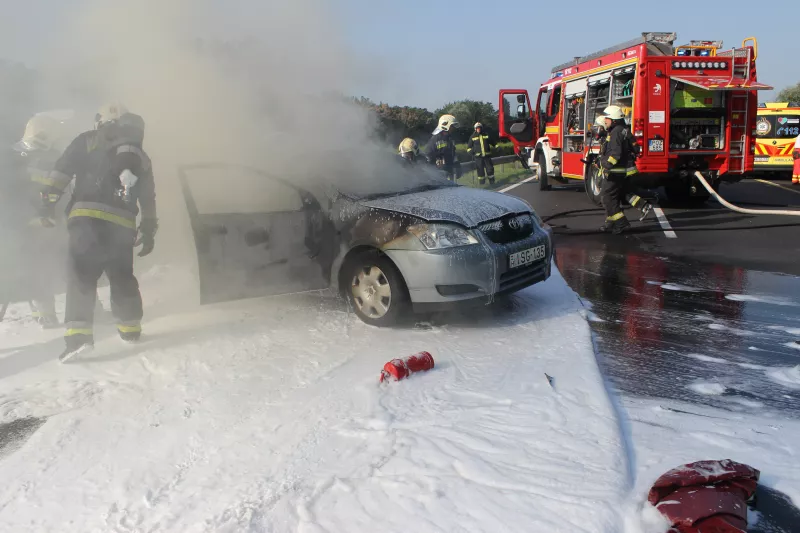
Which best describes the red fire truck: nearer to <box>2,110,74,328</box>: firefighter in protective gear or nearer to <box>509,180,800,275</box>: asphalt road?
<box>509,180,800,275</box>: asphalt road

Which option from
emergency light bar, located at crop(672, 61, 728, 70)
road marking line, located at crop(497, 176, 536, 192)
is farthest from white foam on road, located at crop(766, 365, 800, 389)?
road marking line, located at crop(497, 176, 536, 192)

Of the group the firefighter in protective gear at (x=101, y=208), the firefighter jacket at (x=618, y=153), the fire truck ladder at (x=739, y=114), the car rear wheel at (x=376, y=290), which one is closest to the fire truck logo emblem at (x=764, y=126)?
the fire truck ladder at (x=739, y=114)

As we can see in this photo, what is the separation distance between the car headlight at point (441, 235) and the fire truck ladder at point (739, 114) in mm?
8675

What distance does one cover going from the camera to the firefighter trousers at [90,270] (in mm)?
4574

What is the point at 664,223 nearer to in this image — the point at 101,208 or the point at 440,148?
the point at 440,148

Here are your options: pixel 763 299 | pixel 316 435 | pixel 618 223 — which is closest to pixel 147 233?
pixel 316 435

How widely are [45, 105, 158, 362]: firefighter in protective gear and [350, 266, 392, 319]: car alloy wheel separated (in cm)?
167

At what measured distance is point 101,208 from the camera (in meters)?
4.62

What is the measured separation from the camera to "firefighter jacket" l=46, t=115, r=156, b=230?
462 centimetres

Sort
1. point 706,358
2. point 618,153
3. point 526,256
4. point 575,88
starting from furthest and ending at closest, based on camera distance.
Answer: point 575,88 → point 618,153 → point 526,256 → point 706,358

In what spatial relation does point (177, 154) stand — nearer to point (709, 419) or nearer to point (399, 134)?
point (709, 419)

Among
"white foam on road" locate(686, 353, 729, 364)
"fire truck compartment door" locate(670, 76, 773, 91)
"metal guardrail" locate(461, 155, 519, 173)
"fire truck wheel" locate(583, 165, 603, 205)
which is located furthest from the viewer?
"metal guardrail" locate(461, 155, 519, 173)

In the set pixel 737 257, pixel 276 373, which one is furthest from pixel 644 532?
pixel 737 257

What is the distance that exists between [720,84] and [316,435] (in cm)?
1046
